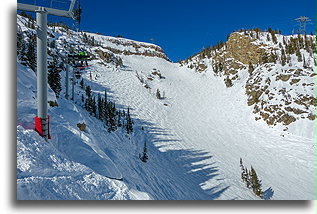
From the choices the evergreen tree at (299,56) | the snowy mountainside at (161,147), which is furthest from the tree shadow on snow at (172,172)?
the evergreen tree at (299,56)

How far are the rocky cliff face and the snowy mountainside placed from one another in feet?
3.76

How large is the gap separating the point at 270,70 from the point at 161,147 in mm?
16071

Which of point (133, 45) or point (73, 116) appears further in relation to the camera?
point (133, 45)

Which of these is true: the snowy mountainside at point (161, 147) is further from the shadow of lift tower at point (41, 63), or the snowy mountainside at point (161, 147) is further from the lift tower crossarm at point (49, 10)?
the lift tower crossarm at point (49, 10)

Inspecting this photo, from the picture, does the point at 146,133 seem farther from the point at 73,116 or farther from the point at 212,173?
the point at 73,116

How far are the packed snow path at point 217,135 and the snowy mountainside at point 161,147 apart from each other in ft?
0.16

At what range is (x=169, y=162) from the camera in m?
9.29

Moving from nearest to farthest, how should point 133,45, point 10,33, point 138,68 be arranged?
point 10,33, point 138,68, point 133,45

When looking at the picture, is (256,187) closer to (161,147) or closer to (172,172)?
(172,172)

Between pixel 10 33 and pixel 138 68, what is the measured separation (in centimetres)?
2739

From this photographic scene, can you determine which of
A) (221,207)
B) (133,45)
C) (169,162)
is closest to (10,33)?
Answer: (221,207)

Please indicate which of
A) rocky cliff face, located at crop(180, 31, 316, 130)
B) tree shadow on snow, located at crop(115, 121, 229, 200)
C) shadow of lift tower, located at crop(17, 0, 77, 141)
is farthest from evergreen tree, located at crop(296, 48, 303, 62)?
shadow of lift tower, located at crop(17, 0, 77, 141)

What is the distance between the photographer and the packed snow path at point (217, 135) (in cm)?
808
